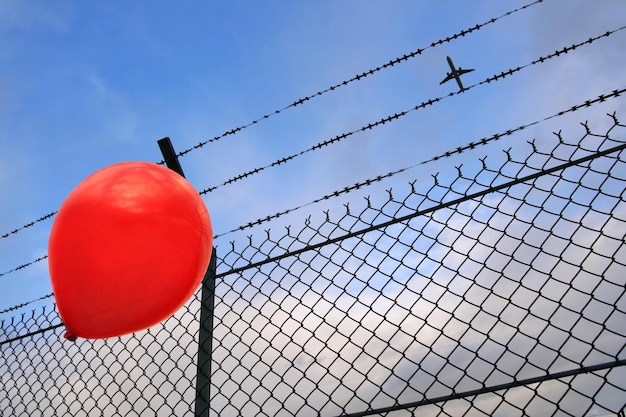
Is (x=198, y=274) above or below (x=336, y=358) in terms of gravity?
above

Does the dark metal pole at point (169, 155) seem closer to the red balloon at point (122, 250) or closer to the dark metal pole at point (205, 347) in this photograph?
the dark metal pole at point (205, 347)

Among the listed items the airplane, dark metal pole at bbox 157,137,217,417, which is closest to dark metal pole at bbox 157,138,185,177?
dark metal pole at bbox 157,137,217,417

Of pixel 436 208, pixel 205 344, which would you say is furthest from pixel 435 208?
pixel 205 344

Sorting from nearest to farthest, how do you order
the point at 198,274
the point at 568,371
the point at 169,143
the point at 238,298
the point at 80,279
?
1. the point at 568,371
2. the point at 80,279
3. the point at 198,274
4. the point at 238,298
5. the point at 169,143

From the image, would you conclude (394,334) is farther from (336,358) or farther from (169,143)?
(169,143)

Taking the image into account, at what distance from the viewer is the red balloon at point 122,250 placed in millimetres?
1704

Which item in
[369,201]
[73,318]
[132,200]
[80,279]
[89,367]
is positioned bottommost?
[89,367]

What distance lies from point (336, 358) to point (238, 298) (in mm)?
684

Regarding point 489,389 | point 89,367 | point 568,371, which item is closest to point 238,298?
point 89,367

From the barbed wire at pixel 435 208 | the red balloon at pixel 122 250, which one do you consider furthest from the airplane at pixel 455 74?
the red balloon at pixel 122 250

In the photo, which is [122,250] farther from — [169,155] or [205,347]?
[169,155]

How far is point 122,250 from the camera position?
170 cm

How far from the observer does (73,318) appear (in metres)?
1.79

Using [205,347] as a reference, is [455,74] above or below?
above
